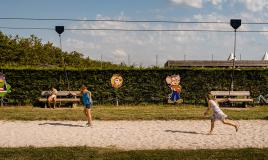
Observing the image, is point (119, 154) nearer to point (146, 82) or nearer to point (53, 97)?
point (53, 97)

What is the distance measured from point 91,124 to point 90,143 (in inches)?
152

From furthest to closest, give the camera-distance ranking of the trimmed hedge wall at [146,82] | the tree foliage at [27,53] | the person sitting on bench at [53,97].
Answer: the tree foliage at [27,53]
the trimmed hedge wall at [146,82]
the person sitting on bench at [53,97]

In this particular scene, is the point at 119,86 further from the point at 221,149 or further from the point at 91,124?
the point at 221,149

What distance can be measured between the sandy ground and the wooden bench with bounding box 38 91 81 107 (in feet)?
21.8

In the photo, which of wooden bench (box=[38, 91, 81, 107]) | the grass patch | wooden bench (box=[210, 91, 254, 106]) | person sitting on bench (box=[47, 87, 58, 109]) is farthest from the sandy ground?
wooden bench (box=[210, 91, 254, 106])

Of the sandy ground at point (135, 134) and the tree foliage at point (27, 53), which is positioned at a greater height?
the tree foliage at point (27, 53)

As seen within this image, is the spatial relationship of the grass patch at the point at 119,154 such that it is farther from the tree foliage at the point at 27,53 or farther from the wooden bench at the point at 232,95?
the tree foliage at the point at 27,53

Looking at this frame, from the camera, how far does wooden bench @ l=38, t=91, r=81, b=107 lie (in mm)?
23188

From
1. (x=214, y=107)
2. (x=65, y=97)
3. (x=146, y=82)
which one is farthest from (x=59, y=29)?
(x=214, y=107)

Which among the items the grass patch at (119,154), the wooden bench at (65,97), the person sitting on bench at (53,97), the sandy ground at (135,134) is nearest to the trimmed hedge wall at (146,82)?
the wooden bench at (65,97)

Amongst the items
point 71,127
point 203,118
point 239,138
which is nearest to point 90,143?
point 71,127

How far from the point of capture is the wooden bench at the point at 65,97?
2319 centimetres

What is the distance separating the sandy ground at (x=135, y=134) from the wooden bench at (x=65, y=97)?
6.65 metres

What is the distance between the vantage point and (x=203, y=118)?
17812 millimetres
